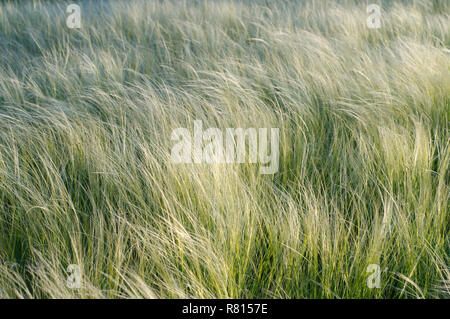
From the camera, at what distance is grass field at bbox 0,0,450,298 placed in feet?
3.58

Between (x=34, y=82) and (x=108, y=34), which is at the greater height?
(x=108, y=34)

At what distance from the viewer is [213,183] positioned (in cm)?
134

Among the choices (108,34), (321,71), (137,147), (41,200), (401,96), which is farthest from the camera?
(108,34)

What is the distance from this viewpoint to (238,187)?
4.47 feet

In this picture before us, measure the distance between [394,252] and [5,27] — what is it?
12.1 feet

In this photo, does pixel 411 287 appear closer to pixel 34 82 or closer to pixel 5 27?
pixel 34 82

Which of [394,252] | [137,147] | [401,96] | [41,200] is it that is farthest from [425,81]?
[41,200]

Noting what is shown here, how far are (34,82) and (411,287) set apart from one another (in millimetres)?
2175

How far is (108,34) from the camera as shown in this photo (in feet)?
10.9

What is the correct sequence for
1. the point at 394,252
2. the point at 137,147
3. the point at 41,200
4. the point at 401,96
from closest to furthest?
the point at 394,252
the point at 41,200
the point at 137,147
the point at 401,96

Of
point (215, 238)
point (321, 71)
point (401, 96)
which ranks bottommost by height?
point (215, 238)

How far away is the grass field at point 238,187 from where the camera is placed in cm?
109

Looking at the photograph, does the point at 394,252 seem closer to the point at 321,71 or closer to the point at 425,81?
the point at 425,81

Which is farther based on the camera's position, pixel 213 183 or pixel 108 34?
pixel 108 34
